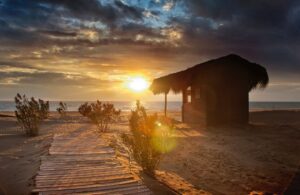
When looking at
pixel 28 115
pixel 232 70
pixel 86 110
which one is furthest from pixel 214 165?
pixel 86 110

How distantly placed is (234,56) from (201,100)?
3.09m

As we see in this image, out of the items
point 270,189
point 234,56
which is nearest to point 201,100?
point 234,56

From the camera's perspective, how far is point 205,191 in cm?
591

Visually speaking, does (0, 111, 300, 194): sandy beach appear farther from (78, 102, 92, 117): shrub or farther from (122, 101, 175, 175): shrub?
(78, 102, 92, 117): shrub

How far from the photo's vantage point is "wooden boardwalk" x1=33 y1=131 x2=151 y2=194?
494 centimetres

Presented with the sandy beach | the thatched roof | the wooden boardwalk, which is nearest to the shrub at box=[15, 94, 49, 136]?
the sandy beach

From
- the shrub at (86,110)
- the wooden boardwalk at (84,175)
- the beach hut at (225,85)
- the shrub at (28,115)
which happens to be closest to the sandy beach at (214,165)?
the wooden boardwalk at (84,175)

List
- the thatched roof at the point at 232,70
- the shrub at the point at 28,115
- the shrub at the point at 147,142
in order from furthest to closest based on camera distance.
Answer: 1. the thatched roof at the point at 232,70
2. the shrub at the point at 28,115
3. the shrub at the point at 147,142

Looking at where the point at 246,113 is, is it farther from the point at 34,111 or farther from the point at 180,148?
the point at 34,111

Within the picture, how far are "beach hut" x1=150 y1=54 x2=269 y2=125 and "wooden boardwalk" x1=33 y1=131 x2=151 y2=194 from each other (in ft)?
35.0

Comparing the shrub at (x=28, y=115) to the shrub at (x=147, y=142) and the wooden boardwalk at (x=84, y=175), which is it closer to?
the wooden boardwalk at (x=84, y=175)

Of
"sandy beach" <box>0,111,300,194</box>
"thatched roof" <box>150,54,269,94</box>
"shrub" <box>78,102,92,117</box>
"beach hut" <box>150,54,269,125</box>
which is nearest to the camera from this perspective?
"sandy beach" <box>0,111,300,194</box>

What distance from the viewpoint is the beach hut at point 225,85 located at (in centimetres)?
1805

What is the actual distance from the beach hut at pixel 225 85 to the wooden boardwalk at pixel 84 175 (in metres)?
10.7
